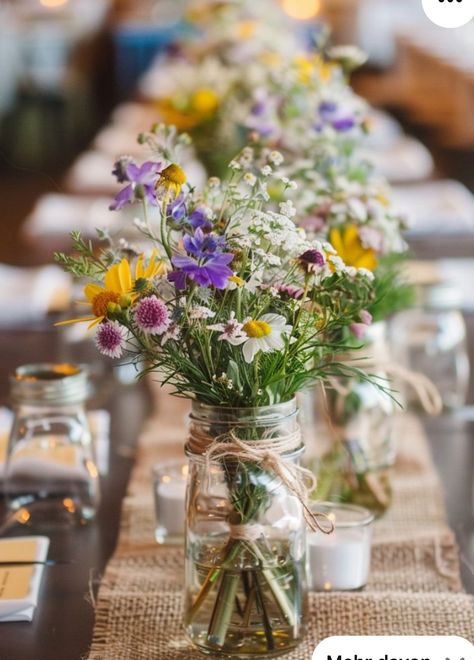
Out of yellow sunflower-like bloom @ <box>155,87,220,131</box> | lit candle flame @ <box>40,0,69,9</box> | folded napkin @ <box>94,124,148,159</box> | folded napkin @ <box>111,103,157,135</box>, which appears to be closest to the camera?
yellow sunflower-like bloom @ <box>155,87,220,131</box>

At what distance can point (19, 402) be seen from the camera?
1.32m

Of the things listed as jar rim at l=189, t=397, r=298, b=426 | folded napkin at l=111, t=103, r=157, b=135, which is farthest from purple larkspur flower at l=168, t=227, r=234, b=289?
folded napkin at l=111, t=103, r=157, b=135

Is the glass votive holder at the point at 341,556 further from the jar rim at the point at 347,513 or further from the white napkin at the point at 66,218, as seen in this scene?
the white napkin at the point at 66,218

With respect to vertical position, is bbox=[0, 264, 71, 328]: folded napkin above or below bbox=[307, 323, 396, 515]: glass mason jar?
above

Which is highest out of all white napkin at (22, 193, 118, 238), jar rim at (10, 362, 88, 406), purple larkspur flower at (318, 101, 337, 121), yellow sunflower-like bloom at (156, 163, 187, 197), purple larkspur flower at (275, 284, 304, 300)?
white napkin at (22, 193, 118, 238)

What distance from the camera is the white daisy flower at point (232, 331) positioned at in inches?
33.4

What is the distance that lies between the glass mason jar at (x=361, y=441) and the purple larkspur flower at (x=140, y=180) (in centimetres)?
42

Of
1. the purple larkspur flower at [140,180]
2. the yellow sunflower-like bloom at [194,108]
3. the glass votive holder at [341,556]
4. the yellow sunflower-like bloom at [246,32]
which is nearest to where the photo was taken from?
the purple larkspur flower at [140,180]

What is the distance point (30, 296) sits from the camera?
2234 mm

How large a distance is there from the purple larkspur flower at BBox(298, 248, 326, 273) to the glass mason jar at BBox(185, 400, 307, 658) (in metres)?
0.11

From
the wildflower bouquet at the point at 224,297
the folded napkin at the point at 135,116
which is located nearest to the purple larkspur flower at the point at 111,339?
the wildflower bouquet at the point at 224,297

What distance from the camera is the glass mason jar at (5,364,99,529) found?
4.33ft

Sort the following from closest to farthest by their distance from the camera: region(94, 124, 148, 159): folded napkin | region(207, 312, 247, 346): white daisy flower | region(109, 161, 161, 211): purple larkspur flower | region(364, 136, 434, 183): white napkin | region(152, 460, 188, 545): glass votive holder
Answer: region(207, 312, 247, 346): white daisy flower
region(109, 161, 161, 211): purple larkspur flower
region(152, 460, 188, 545): glass votive holder
region(364, 136, 434, 183): white napkin
region(94, 124, 148, 159): folded napkin

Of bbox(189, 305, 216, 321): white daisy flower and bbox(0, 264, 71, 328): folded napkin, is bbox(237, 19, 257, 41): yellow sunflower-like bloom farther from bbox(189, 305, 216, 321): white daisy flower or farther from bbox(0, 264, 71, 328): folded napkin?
bbox(189, 305, 216, 321): white daisy flower
